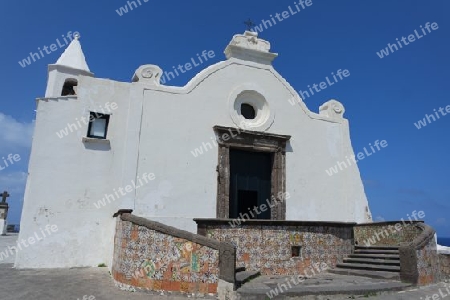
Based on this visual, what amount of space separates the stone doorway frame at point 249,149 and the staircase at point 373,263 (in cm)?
314

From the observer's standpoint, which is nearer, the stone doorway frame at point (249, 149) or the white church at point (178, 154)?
the white church at point (178, 154)

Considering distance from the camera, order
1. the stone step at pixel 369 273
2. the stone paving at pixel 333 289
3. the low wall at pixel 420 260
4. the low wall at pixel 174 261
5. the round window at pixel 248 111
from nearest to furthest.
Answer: the stone paving at pixel 333 289 < the low wall at pixel 174 261 < the low wall at pixel 420 260 < the stone step at pixel 369 273 < the round window at pixel 248 111

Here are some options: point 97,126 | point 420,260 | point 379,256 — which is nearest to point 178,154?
point 97,126

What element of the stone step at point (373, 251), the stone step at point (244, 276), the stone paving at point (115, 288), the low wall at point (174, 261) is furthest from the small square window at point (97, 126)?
the stone step at point (373, 251)

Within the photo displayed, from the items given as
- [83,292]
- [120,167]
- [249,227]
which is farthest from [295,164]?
[83,292]

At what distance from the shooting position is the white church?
11.1 metres

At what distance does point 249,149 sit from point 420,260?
6426mm

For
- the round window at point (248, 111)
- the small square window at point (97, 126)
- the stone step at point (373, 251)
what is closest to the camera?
the stone step at point (373, 251)

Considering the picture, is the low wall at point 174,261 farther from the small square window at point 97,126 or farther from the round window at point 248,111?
the round window at point 248,111

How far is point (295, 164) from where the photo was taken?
553 inches

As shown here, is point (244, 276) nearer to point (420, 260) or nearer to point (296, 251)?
point (296, 251)

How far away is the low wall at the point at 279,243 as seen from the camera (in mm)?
9203

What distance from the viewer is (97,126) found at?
39.0 ft

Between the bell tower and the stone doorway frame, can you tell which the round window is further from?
the bell tower
